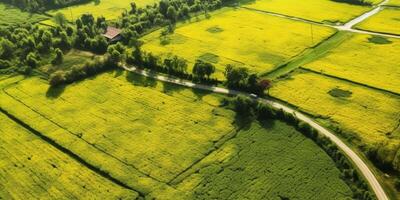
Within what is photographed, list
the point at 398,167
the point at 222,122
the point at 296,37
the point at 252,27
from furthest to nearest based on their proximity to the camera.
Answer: the point at 252,27
the point at 296,37
the point at 222,122
the point at 398,167

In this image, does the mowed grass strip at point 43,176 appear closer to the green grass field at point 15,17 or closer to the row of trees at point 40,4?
the green grass field at point 15,17

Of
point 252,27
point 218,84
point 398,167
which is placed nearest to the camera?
point 398,167

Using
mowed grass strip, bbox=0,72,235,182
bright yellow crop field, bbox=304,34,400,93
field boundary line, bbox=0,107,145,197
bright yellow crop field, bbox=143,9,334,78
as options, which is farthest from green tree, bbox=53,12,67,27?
bright yellow crop field, bbox=304,34,400,93

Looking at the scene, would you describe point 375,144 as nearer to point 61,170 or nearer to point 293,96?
point 293,96

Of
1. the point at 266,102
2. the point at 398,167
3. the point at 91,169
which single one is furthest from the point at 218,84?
the point at 398,167

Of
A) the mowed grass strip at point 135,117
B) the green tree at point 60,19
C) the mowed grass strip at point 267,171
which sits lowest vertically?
the mowed grass strip at point 267,171

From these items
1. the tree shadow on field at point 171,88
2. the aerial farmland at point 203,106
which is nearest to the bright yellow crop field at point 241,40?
the aerial farmland at point 203,106

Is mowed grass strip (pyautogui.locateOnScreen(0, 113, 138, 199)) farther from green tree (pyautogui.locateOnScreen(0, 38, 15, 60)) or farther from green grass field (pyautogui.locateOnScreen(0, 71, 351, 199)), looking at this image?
green tree (pyautogui.locateOnScreen(0, 38, 15, 60))
